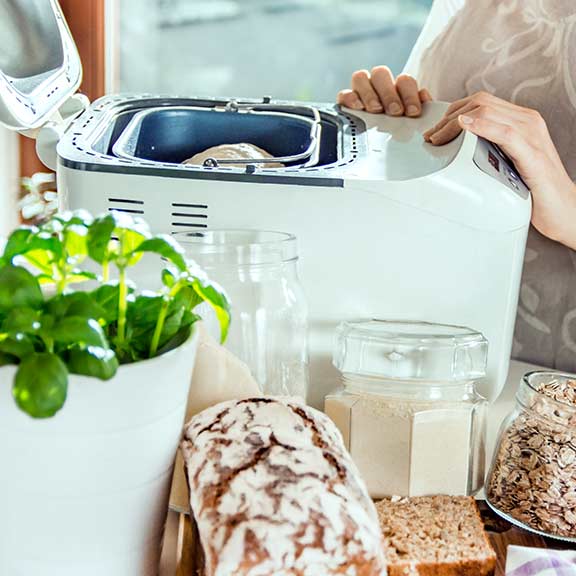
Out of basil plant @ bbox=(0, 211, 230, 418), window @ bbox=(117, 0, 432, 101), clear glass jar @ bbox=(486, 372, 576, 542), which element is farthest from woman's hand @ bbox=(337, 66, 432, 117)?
window @ bbox=(117, 0, 432, 101)

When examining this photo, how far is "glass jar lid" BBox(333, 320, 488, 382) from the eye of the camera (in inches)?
33.3

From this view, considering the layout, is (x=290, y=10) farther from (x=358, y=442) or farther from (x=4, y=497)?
(x=4, y=497)

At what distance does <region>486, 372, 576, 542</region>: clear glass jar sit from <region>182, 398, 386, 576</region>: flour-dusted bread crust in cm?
23

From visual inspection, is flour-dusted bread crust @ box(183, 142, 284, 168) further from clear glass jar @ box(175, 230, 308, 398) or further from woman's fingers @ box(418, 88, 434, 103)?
woman's fingers @ box(418, 88, 434, 103)

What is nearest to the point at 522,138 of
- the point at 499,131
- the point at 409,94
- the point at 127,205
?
the point at 499,131

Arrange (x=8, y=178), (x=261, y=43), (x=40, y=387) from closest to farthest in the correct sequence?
(x=40, y=387)
(x=8, y=178)
(x=261, y=43)

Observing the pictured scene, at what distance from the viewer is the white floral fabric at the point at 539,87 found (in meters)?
1.23

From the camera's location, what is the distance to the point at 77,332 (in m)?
0.49

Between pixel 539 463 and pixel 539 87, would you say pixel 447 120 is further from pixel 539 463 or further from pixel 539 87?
pixel 539 463

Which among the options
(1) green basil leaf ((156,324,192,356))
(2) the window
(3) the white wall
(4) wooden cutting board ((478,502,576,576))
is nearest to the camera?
(1) green basil leaf ((156,324,192,356))

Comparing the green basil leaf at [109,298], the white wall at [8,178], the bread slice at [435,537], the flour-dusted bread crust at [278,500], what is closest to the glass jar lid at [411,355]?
the bread slice at [435,537]

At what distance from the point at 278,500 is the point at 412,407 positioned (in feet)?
0.90

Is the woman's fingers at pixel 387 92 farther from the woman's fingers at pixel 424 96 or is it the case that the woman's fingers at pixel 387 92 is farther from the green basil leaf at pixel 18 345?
the green basil leaf at pixel 18 345

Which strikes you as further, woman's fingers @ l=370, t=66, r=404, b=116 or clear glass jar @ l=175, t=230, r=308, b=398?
woman's fingers @ l=370, t=66, r=404, b=116
